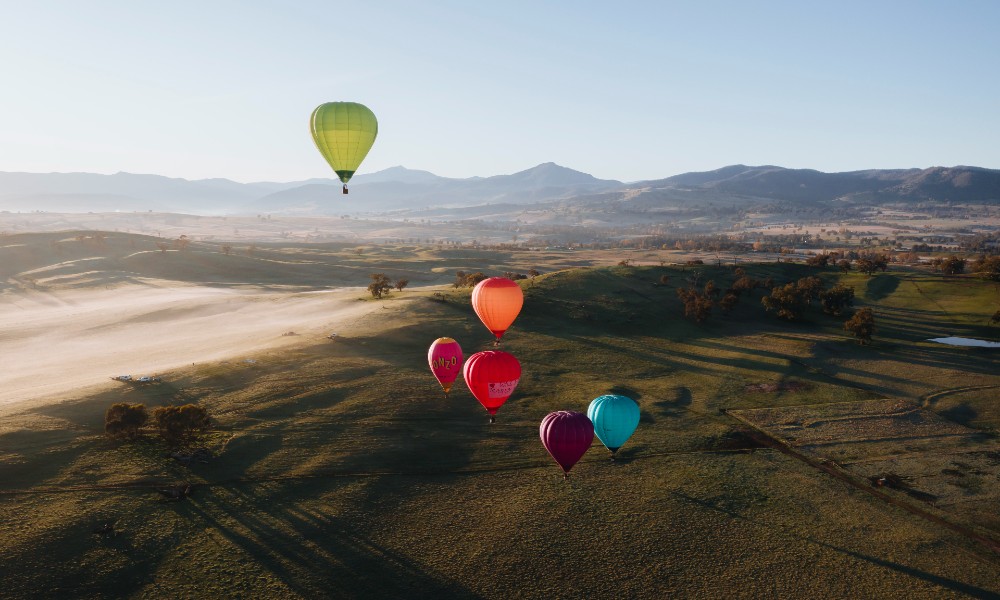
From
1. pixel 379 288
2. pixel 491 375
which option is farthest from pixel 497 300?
pixel 379 288

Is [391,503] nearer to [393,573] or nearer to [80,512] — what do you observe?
[393,573]

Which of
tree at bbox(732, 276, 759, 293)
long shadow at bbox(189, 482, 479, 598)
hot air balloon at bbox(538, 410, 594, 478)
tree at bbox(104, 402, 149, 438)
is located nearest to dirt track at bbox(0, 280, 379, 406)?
tree at bbox(104, 402, 149, 438)

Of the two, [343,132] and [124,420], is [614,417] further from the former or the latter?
[343,132]

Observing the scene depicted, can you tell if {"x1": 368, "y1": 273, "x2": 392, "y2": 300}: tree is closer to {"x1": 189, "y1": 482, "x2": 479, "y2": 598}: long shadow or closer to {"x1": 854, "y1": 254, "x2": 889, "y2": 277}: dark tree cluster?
{"x1": 189, "y1": 482, "x2": 479, "y2": 598}: long shadow

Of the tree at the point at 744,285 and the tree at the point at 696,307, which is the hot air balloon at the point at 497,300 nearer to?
the tree at the point at 696,307

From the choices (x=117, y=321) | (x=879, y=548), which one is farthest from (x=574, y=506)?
(x=117, y=321)

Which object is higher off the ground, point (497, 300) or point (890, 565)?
point (497, 300)

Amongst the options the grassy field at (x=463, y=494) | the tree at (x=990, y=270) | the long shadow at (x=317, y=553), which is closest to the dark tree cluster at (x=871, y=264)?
the tree at (x=990, y=270)

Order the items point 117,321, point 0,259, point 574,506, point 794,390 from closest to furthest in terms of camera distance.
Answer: point 574,506 < point 794,390 < point 117,321 < point 0,259
